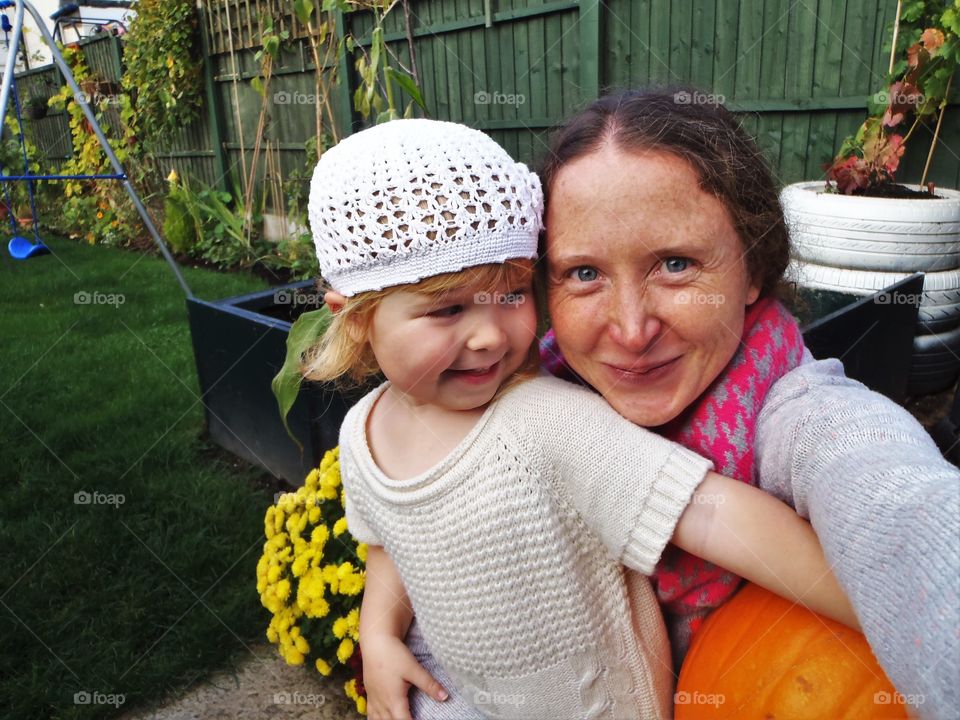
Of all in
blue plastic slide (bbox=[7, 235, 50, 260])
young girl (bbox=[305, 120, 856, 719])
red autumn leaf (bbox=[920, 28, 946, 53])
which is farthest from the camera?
blue plastic slide (bbox=[7, 235, 50, 260])

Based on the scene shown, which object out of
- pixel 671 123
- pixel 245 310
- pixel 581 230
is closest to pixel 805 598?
pixel 581 230

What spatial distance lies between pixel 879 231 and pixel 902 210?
121 mm

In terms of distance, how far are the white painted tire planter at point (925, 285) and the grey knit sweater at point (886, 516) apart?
2.53 meters

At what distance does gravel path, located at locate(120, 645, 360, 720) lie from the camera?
217 cm

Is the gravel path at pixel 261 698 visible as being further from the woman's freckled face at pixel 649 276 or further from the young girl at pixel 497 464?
the woman's freckled face at pixel 649 276

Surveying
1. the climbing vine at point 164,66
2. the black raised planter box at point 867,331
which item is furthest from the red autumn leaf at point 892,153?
the climbing vine at point 164,66

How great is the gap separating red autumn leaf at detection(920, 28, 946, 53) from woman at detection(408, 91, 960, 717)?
118 inches

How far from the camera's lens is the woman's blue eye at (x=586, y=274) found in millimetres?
1184

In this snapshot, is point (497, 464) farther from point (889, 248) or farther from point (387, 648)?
point (889, 248)

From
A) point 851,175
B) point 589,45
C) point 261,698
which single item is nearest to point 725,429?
point 261,698

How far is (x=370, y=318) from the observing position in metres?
1.27

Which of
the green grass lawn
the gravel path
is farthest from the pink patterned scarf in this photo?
the green grass lawn

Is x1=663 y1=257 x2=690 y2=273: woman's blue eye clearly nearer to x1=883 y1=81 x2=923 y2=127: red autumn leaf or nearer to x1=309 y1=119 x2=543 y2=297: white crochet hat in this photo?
x1=309 y1=119 x2=543 y2=297: white crochet hat

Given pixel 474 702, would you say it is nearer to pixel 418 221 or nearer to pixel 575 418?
pixel 575 418
